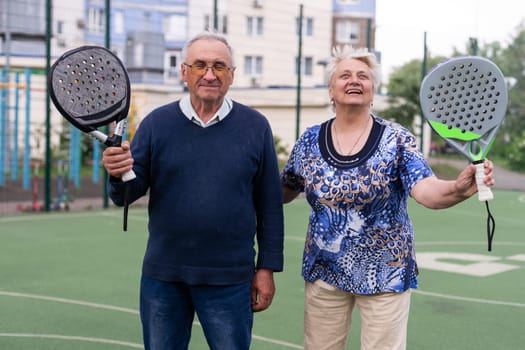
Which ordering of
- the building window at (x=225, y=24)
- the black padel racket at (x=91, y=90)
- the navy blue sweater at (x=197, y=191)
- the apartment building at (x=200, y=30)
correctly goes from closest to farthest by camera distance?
the black padel racket at (x=91, y=90)
the navy blue sweater at (x=197, y=191)
the apartment building at (x=200, y=30)
the building window at (x=225, y=24)

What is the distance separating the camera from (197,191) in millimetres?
2881

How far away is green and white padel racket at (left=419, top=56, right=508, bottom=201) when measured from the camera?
2.59 metres

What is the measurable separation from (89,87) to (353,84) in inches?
43.3

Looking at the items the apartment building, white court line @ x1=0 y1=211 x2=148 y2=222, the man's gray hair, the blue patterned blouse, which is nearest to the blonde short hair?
the blue patterned blouse

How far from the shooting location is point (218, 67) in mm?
2928

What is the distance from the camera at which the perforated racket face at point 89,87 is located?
8.91ft

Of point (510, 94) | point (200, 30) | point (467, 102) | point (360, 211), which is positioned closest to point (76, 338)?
point (360, 211)

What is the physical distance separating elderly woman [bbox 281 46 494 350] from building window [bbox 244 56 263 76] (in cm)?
2635

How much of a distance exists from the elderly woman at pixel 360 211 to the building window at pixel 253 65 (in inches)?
1037

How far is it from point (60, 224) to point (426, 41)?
10.1 m

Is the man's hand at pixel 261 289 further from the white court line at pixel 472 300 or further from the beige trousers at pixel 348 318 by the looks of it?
the white court line at pixel 472 300

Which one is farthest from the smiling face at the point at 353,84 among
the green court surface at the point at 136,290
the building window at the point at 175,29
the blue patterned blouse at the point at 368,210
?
the building window at the point at 175,29

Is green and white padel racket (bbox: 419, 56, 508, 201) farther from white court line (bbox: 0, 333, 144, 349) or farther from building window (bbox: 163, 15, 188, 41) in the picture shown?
building window (bbox: 163, 15, 188, 41)

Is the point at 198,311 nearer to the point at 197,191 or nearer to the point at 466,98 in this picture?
the point at 197,191
